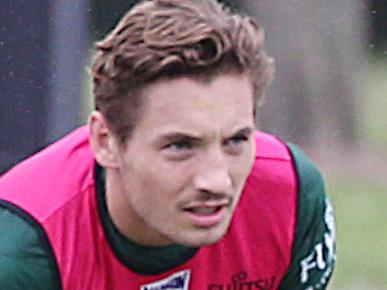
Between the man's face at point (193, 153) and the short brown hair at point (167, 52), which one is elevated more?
the short brown hair at point (167, 52)

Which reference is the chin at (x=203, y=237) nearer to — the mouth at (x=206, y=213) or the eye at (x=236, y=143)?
the mouth at (x=206, y=213)

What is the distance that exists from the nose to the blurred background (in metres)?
2.75

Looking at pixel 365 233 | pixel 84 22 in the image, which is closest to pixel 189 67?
pixel 84 22

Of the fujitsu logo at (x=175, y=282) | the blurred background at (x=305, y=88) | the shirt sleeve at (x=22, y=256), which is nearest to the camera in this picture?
the shirt sleeve at (x=22, y=256)

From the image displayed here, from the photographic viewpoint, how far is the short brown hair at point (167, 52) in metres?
4.07

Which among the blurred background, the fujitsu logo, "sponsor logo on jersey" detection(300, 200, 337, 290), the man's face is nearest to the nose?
the man's face

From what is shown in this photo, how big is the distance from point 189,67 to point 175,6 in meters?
0.17

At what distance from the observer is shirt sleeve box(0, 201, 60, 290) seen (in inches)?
162

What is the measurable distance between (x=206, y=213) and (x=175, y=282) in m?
0.41

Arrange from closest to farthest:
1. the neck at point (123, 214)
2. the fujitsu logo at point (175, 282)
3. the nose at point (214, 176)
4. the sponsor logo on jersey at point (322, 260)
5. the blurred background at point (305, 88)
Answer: the nose at point (214, 176), the neck at point (123, 214), the fujitsu logo at point (175, 282), the sponsor logo on jersey at point (322, 260), the blurred background at point (305, 88)

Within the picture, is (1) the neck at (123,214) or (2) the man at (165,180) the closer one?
(2) the man at (165,180)

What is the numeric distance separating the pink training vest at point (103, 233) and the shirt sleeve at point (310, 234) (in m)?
0.02

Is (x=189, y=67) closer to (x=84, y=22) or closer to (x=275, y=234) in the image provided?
(x=275, y=234)

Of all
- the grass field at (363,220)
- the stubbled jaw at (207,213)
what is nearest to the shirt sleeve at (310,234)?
the stubbled jaw at (207,213)
